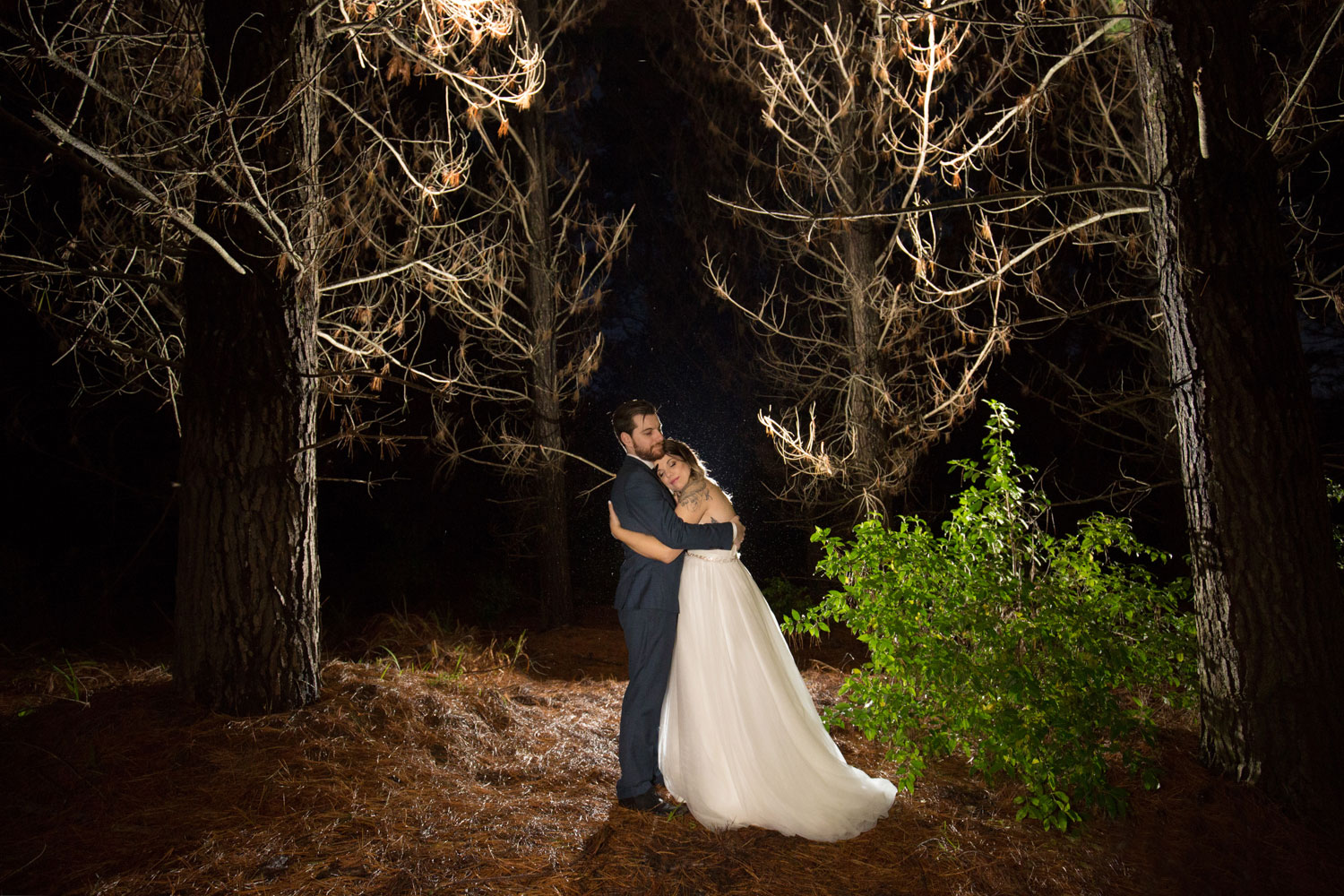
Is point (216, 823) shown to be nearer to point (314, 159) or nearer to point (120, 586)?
point (314, 159)

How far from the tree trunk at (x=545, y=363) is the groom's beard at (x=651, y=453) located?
5345 mm

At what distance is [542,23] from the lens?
9.24 metres

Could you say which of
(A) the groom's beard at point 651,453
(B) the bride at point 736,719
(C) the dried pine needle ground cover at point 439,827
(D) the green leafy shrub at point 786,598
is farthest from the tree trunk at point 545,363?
(B) the bride at point 736,719

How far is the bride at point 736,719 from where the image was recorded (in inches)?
133

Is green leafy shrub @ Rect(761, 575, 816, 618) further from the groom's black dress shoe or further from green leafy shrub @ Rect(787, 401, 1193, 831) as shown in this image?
the groom's black dress shoe

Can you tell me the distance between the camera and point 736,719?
3477mm

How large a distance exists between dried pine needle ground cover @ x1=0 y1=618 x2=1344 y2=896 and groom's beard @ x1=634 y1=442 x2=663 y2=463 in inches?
61.4

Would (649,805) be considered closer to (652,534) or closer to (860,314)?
(652,534)

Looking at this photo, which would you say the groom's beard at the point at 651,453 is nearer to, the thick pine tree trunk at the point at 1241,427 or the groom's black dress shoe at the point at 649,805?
the groom's black dress shoe at the point at 649,805

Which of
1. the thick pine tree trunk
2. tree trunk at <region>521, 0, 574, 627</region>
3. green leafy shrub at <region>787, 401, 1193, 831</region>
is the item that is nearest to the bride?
green leafy shrub at <region>787, 401, 1193, 831</region>

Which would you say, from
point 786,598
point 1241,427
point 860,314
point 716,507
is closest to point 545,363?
point 860,314

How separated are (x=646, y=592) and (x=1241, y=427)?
2655 millimetres

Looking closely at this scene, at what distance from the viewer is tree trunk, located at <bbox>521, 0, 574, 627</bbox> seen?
920 centimetres

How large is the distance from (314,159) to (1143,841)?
517 cm
